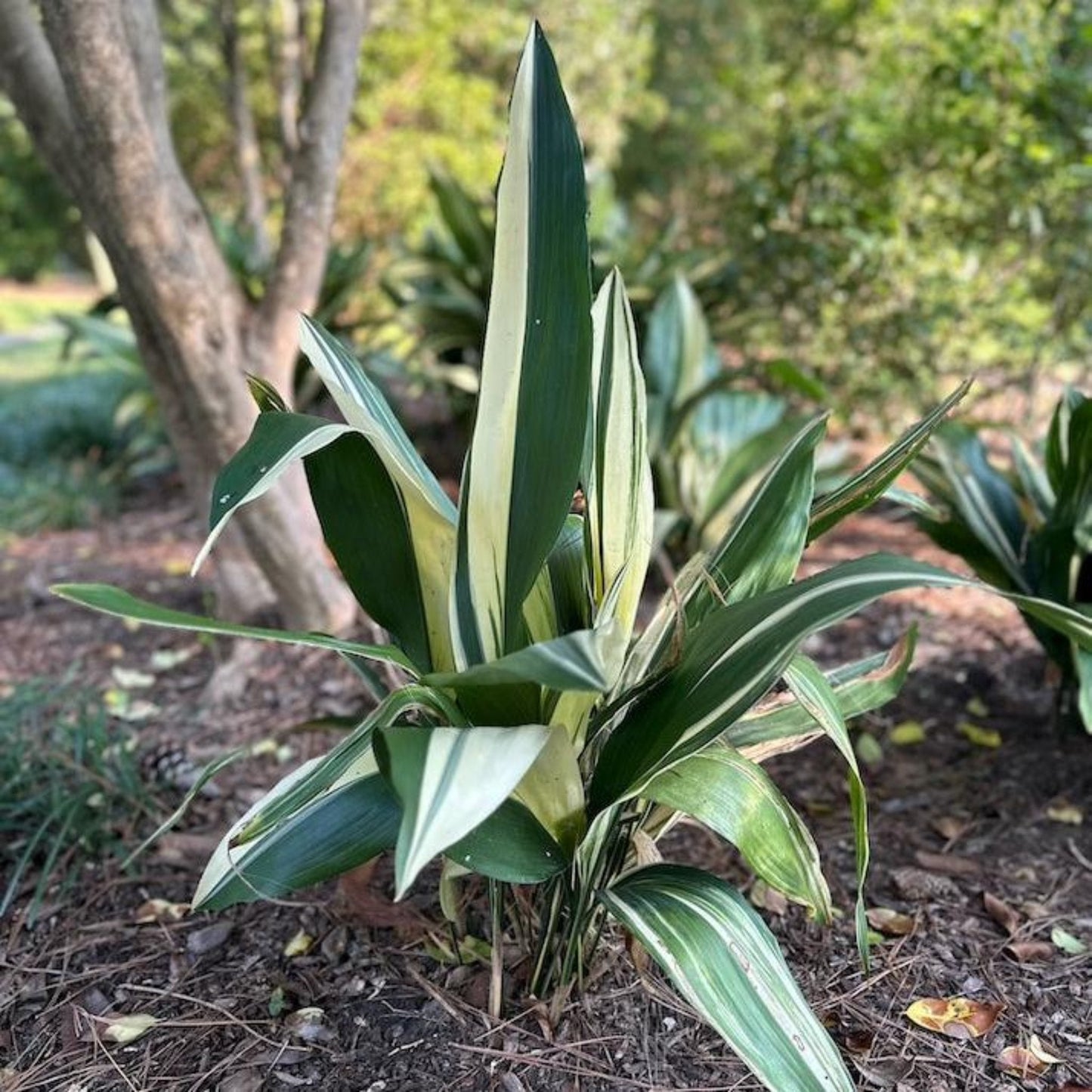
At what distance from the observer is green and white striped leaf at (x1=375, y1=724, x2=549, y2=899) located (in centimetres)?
74

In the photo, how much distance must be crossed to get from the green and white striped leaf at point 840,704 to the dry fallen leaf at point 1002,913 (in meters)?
0.38

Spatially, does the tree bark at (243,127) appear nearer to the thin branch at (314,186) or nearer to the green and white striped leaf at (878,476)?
the thin branch at (314,186)

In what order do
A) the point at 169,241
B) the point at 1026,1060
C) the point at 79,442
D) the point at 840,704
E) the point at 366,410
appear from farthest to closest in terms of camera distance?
the point at 79,442 < the point at 169,241 < the point at 840,704 < the point at 1026,1060 < the point at 366,410

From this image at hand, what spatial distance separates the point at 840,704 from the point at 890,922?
35 centimetres

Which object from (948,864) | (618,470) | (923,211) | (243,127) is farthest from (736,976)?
(243,127)

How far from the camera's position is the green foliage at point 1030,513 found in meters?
1.68

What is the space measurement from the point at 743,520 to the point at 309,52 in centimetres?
573

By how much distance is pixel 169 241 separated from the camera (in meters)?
1.97

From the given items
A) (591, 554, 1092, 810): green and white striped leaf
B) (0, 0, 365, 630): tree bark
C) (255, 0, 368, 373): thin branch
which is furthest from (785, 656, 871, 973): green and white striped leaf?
(255, 0, 368, 373): thin branch

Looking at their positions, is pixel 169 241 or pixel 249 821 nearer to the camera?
pixel 249 821

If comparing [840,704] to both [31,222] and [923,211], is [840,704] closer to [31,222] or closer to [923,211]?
[923,211]

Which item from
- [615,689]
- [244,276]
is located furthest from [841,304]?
[615,689]

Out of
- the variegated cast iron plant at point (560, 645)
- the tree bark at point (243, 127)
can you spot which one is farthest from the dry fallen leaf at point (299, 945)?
the tree bark at point (243, 127)

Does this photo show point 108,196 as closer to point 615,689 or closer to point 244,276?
point 615,689
